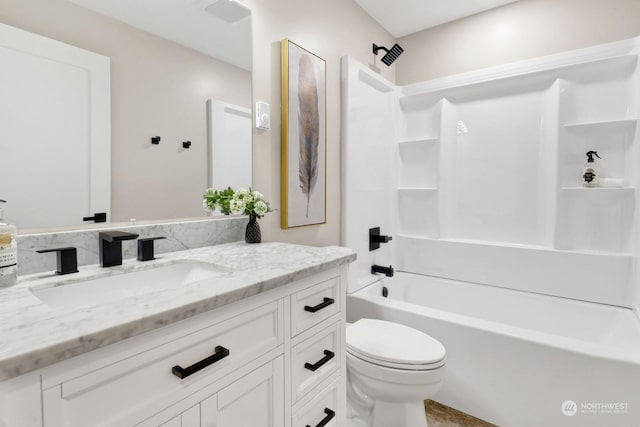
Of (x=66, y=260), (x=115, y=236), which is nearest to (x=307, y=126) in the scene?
(x=115, y=236)

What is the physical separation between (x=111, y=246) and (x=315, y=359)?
742mm

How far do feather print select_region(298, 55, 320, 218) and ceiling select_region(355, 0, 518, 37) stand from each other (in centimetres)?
95

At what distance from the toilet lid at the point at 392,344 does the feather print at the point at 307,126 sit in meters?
0.78

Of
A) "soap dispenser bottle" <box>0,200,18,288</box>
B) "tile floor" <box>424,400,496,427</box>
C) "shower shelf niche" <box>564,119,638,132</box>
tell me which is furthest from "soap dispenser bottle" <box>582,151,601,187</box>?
"soap dispenser bottle" <box>0,200,18,288</box>

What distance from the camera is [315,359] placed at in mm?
1071

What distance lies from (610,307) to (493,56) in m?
1.86

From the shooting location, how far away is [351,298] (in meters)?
2.14

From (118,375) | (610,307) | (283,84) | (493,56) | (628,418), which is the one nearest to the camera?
(118,375)

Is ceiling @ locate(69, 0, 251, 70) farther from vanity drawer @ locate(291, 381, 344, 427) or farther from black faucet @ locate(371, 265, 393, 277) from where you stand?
black faucet @ locate(371, 265, 393, 277)

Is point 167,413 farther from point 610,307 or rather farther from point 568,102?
point 568,102

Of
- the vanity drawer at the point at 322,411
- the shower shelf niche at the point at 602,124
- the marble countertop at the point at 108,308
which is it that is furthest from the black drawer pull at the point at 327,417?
the shower shelf niche at the point at 602,124

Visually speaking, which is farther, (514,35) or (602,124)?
(514,35)

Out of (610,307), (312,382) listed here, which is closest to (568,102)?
(610,307)

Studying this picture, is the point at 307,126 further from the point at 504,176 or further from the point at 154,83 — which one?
the point at 504,176
